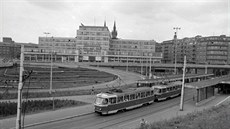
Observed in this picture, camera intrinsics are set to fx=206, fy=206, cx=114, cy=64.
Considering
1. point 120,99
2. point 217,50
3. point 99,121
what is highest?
point 217,50

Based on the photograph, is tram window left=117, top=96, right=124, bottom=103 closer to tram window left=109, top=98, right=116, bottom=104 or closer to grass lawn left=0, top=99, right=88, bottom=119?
tram window left=109, top=98, right=116, bottom=104

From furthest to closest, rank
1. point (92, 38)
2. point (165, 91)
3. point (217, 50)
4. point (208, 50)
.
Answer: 1. point (208, 50)
2. point (217, 50)
3. point (92, 38)
4. point (165, 91)

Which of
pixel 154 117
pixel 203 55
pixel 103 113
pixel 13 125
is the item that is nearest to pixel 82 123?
pixel 103 113

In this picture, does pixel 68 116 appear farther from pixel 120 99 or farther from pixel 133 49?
pixel 133 49

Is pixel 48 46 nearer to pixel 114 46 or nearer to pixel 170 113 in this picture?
pixel 114 46

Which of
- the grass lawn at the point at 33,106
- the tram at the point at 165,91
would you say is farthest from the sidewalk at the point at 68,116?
the tram at the point at 165,91

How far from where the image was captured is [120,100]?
27562 millimetres

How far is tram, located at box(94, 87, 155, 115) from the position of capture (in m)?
25.7

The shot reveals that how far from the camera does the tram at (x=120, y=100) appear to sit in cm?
2573

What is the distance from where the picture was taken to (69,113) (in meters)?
25.8

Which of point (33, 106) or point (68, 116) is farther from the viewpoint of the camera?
point (33, 106)

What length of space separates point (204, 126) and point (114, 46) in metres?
145

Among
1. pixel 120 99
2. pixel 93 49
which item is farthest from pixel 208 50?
pixel 120 99

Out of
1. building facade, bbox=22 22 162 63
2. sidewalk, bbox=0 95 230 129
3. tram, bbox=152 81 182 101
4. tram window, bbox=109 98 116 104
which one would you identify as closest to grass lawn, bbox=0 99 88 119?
sidewalk, bbox=0 95 230 129
